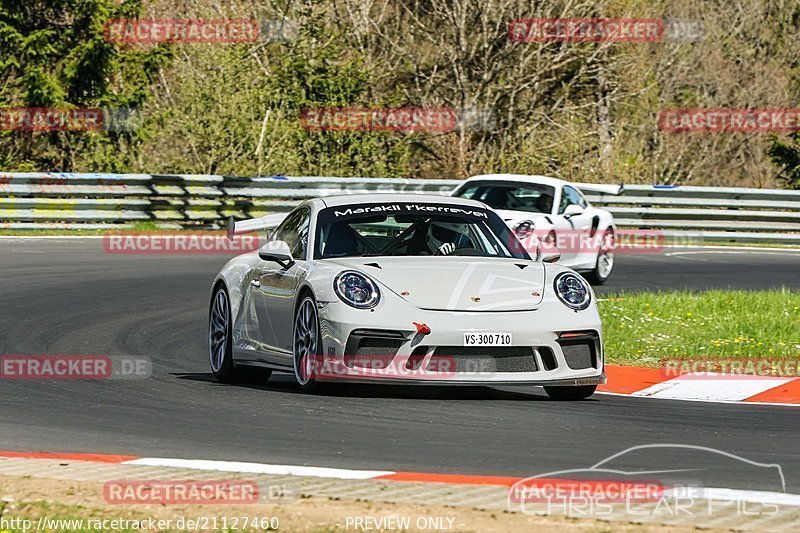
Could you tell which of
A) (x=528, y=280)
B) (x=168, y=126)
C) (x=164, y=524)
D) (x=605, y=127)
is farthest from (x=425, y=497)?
(x=605, y=127)

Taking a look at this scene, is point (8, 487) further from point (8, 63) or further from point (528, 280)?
point (8, 63)

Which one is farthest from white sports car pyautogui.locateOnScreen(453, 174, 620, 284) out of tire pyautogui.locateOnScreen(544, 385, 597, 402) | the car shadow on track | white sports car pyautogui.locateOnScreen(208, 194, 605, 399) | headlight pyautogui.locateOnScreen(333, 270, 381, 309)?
headlight pyautogui.locateOnScreen(333, 270, 381, 309)

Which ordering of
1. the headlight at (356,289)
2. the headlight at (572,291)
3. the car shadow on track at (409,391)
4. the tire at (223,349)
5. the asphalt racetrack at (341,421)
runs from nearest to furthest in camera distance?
the asphalt racetrack at (341,421) < the headlight at (356,289) < the headlight at (572,291) < the car shadow on track at (409,391) < the tire at (223,349)

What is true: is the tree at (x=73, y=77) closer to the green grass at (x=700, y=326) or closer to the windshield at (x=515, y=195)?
the windshield at (x=515, y=195)

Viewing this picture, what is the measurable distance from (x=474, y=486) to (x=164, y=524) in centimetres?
137


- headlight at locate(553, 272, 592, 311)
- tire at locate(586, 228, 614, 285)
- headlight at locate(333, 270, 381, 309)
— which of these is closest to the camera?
headlight at locate(333, 270, 381, 309)

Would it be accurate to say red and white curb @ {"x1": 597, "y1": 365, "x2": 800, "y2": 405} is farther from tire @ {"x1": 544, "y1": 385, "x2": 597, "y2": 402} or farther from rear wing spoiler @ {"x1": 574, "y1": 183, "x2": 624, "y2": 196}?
rear wing spoiler @ {"x1": 574, "y1": 183, "x2": 624, "y2": 196}

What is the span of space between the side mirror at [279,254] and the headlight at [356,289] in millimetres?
722

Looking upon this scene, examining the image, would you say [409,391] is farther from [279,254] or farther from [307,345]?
[279,254]

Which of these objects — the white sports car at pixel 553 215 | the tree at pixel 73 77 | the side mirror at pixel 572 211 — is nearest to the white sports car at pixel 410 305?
the side mirror at pixel 572 211

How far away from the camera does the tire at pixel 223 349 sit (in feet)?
36.5

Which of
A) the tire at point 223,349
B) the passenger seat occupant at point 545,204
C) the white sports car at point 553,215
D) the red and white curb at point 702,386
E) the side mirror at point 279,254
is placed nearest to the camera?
the side mirror at point 279,254

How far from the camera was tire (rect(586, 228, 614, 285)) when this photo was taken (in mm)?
19875

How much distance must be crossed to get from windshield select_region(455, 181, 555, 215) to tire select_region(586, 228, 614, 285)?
3.47 feet
